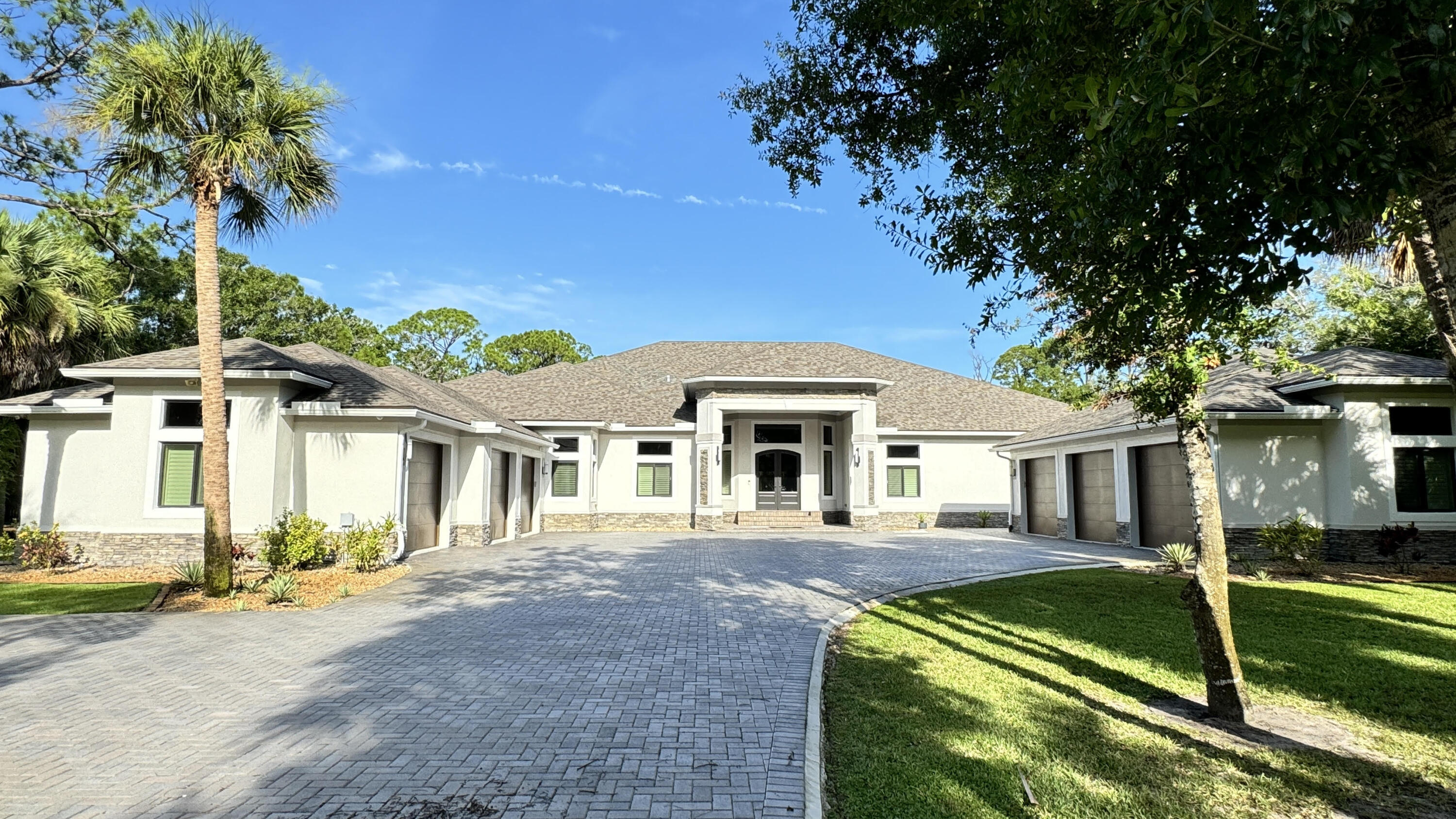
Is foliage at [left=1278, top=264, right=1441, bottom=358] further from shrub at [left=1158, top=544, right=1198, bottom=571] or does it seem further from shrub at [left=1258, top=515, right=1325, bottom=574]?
shrub at [left=1158, top=544, right=1198, bottom=571]

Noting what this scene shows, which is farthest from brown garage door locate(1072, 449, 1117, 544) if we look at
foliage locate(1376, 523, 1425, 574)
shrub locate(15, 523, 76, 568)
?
shrub locate(15, 523, 76, 568)

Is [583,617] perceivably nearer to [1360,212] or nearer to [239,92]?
[1360,212]

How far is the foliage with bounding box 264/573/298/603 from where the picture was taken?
9.92 meters

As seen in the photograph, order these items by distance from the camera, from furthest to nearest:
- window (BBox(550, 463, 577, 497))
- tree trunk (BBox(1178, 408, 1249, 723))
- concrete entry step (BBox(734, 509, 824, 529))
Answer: concrete entry step (BBox(734, 509, 824, 529)), window (BBox(550, 463, 577, 497)), tree trunk (BBox(1178, 408, 1249, 723))

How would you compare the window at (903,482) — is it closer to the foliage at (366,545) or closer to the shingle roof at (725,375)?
the shingle roof at (725,375)

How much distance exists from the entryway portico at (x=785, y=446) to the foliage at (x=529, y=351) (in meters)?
24.4

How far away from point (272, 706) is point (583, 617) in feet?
13.0

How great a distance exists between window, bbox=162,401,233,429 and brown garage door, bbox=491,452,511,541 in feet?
20.4

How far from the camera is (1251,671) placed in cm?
652

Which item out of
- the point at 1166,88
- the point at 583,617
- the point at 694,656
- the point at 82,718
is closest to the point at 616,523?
the point at 583,617

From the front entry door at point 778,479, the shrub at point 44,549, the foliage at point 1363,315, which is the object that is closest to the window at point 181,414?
the shrub at point 44,549

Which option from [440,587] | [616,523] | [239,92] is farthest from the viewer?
[616,523]

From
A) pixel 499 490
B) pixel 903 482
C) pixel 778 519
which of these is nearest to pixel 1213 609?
pixel 499 490

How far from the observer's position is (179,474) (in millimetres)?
14023
